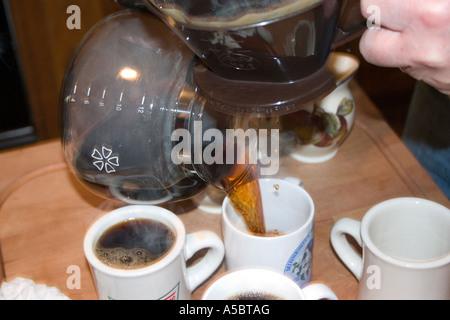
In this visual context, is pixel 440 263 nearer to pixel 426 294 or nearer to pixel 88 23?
pixel 426 294

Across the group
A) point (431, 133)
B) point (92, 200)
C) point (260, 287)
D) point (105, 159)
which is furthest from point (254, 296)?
point (431, 133)

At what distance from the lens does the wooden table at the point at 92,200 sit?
761 mm

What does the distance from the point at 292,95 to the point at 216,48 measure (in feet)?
0.25

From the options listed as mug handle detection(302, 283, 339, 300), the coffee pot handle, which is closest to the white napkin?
mug handle detection(302, 283, 339, 300)

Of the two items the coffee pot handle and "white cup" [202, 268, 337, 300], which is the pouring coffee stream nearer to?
the coffee pot handle

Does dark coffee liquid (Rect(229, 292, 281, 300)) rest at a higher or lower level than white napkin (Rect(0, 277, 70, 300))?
higher

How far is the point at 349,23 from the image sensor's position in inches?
22.7

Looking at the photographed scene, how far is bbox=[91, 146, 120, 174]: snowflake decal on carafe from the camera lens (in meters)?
0.68

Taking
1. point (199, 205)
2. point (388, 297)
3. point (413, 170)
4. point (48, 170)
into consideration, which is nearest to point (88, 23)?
point (48, 170)

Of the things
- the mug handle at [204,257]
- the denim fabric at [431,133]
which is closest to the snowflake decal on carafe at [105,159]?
the mug handle at [204,257]

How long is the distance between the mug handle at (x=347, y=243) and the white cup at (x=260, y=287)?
9cm

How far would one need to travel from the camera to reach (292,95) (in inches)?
20.9

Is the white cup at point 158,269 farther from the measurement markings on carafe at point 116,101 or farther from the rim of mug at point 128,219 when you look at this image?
the measurement markings on carafe at point 116,101

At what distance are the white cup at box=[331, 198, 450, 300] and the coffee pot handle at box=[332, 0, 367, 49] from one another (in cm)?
21
